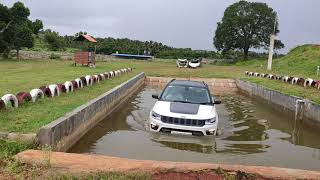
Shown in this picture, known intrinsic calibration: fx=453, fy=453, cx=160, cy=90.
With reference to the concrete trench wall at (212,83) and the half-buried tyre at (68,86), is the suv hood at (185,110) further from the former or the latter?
the concrete trench wall at (212,83)

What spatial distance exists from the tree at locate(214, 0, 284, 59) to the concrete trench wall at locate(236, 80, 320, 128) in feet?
146

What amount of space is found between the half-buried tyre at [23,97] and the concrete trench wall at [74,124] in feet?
5.41

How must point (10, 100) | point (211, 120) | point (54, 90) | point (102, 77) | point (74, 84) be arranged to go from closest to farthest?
point (10, 100), point (211, 120), point (54, 90), point (74, 84), point (102, 77)

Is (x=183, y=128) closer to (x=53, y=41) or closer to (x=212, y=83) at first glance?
(x=212, y=83)

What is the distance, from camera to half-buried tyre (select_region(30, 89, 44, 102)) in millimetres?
12945

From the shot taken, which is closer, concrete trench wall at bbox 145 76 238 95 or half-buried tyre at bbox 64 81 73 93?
half-buried tyre at bbox 64 81 73 93

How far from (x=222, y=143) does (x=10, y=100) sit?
5485mm

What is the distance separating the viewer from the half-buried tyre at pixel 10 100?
11150mm

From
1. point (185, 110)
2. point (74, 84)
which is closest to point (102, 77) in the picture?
point (74, 84)

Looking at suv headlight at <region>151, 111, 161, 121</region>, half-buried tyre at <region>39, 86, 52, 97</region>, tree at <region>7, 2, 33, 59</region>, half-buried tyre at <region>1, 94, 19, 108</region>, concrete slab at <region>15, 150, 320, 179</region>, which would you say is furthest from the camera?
tree at <region>7, 2, 33, 59</region>

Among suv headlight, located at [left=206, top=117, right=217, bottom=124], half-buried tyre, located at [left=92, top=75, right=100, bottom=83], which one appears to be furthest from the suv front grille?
half-buried tyre, located at [left=92, top=75, right=100, bottom=83]

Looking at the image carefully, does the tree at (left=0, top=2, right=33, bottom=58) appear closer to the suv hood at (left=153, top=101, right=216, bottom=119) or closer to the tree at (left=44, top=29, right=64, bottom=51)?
the tree at (left=44, top=29, right=64, bottom=51)

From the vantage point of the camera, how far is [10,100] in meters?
11.4

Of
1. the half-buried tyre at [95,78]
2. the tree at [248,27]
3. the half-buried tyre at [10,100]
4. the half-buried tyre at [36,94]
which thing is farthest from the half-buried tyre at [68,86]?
the tree at [248,27]
